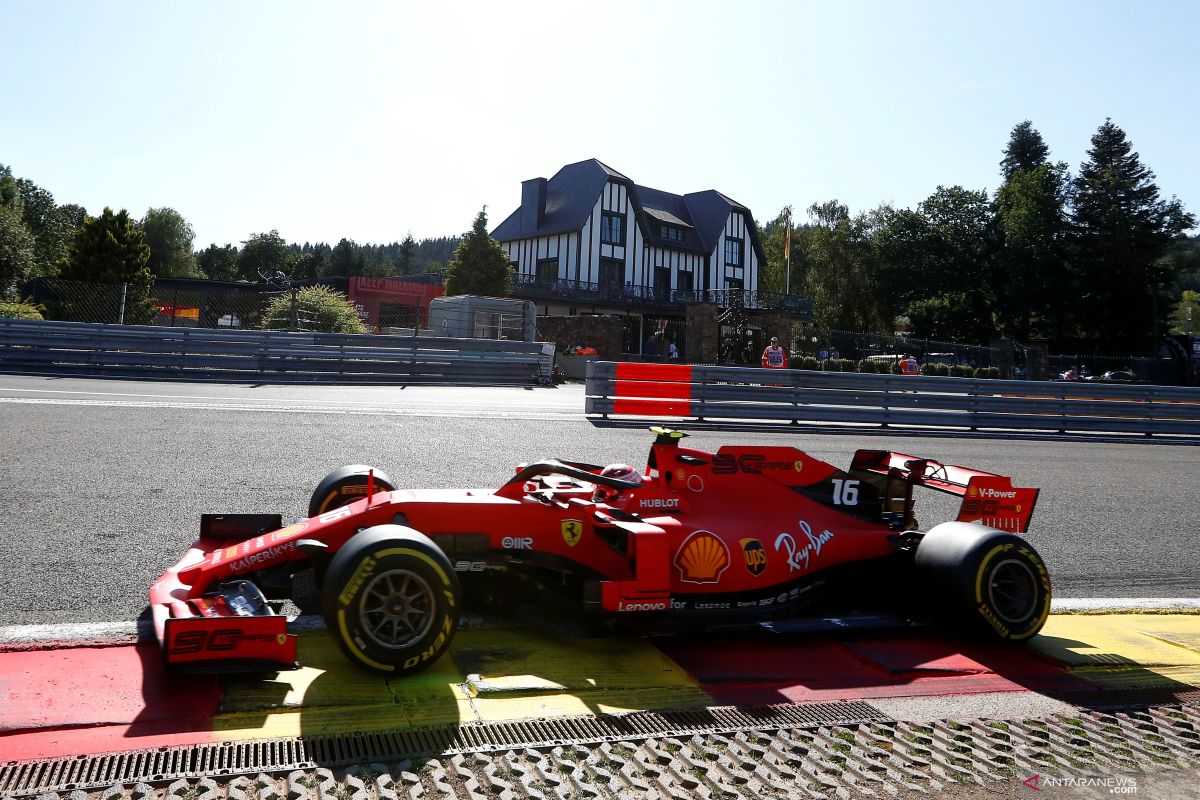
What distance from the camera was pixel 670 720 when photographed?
328 cm

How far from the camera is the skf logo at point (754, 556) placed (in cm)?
423

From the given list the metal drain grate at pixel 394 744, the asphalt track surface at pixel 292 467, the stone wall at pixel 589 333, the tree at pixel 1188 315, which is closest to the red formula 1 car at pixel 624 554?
the metal drain grate at pixel 394 744

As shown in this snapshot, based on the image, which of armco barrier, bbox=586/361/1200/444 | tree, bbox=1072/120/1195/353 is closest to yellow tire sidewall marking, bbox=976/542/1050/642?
armco barrier, bbox=586/361/1200/444

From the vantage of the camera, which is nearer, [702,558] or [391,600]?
[391,600]

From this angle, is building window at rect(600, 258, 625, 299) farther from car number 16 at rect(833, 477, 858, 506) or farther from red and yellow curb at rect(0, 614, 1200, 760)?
red and yellow curb at rect(0, 614, 1200, 760)

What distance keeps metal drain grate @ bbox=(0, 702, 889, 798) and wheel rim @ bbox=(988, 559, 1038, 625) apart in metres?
1.31

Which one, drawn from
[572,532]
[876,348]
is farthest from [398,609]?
[876,348]

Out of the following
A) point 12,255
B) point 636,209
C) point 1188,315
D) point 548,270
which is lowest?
point 12,255

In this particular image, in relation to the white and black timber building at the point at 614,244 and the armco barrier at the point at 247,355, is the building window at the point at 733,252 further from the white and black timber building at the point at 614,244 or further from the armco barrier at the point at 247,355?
the armco barrier at the point at 247,355

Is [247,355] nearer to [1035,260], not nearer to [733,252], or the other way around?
[733,252]

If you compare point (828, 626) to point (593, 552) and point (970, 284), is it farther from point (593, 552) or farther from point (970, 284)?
point (970, 284)

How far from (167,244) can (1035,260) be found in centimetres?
7996

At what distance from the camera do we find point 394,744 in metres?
2.90

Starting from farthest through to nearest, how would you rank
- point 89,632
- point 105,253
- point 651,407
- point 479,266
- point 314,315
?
point 479,266
point 105,253
point 314,315
point 651,407
point 89,632
